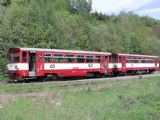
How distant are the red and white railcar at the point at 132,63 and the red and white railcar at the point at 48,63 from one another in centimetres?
659

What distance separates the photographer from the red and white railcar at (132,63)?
156ft

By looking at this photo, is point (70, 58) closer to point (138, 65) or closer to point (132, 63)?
point (132, 63)

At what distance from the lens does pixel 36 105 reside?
18.3 meters

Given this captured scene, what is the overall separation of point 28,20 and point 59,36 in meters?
4.68

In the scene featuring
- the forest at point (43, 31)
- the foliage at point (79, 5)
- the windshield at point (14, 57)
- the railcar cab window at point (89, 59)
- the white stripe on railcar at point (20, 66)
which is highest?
the foliage at point (79, 5)

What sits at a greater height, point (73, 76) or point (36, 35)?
point (36, 35)

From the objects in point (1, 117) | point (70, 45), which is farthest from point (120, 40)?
point (1, 117)

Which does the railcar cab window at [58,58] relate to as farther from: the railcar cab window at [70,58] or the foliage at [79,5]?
the foliage at [79,5]

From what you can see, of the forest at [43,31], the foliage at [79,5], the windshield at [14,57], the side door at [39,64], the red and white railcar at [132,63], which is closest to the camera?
the windshield at [14,57]

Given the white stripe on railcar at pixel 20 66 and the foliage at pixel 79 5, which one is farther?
the foliage at pixel 79 5

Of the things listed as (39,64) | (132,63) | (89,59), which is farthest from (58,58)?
(132,63)

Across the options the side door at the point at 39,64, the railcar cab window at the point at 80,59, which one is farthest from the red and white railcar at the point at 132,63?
the side door at the point at 39,64

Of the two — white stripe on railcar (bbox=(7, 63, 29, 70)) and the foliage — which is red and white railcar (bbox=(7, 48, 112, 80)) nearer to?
white stripe on railcar (bbox=(7, 63, 29, 70))

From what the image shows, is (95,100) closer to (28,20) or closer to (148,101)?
(148,101)
